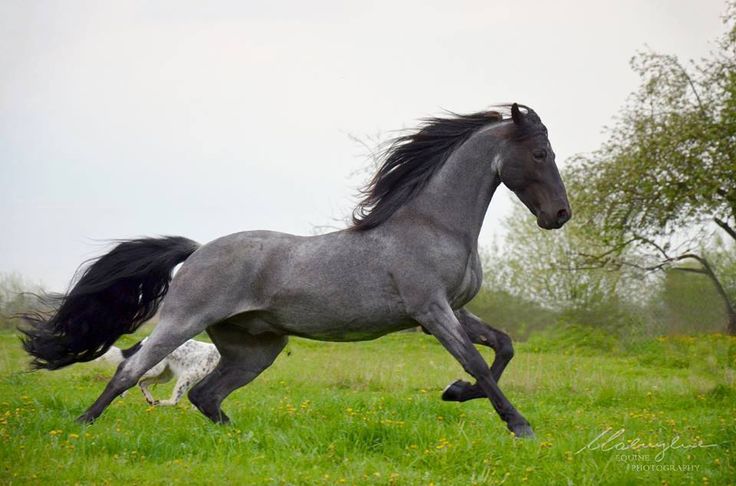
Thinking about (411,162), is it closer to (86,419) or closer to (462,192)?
(462,192)

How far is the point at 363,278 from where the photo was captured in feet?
22.5

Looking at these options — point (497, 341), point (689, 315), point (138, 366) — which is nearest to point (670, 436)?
point (497, 341)

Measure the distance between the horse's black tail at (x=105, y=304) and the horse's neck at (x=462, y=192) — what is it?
2.23m

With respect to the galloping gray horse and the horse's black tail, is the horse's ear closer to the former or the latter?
the galloping gray horse

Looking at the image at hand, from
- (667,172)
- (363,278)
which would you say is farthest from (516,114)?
(667,172)

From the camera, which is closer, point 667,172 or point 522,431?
point 522,431

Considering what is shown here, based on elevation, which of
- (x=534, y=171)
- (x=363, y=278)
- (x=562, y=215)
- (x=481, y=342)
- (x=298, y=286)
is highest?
(x=534, y=171)

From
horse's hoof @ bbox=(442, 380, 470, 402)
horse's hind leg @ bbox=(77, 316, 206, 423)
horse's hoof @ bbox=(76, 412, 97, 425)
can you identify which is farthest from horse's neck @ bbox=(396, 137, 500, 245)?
horse's hoof @ bbox=(76, 412, 97, 425)

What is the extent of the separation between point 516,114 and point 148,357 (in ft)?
Result: 12.1

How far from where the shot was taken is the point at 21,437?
620 centimetres

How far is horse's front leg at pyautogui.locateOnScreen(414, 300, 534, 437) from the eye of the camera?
21.5ft

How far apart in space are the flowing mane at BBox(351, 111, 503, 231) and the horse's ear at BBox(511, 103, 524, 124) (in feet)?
1.30

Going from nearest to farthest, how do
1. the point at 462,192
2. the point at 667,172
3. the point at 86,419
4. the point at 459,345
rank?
1. the point at 459,345
2. the point at 86,419
3. the point at 462,192
4. the point at 667,172

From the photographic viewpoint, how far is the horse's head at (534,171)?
23.2 ft
